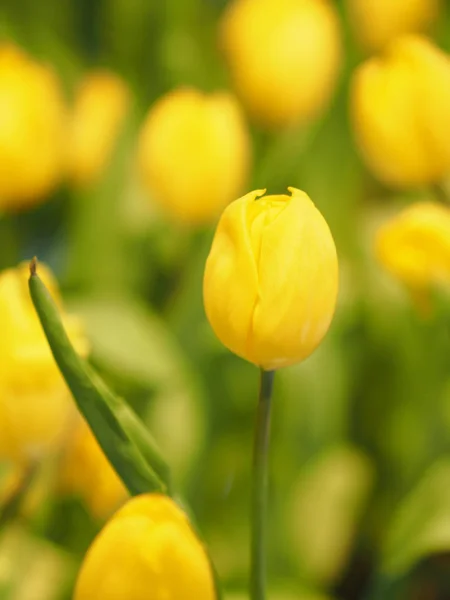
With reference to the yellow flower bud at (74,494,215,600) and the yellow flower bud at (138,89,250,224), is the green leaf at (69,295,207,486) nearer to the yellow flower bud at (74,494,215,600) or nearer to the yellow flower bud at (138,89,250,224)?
the yellow flower bud at (138,89,250,224)

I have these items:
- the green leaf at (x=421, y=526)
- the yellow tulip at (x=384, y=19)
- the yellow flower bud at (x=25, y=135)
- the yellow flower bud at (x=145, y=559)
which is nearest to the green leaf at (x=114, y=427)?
the yellow flower bud at (x=145, y=559)

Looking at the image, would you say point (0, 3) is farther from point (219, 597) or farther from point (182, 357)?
point (219, 597)

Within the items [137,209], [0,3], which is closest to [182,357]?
[137,209]

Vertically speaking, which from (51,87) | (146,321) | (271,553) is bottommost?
(271,553)

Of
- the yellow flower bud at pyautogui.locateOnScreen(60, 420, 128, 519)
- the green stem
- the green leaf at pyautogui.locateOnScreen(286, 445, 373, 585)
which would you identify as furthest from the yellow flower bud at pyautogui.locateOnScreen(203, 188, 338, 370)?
the green leaf at pyautogui.locateOnScreen(286, 445, 373, 585)

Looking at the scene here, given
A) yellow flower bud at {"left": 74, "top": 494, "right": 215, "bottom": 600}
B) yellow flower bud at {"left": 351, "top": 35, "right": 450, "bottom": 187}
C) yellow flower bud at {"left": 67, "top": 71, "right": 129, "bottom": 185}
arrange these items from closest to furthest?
yellow flower bud at {"left": 74, "top": 494, "right": 215, "bottom": 600}
yellow flower bud at {"left": 351, "top": 35, "right": 450, "bottom": 187}
yellow flower bud at {"left": 67, "top": 71, "right": 129, "bottom": 185}

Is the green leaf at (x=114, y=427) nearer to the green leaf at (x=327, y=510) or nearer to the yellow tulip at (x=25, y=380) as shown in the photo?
the yellow tulip at (x=25, y=380)
